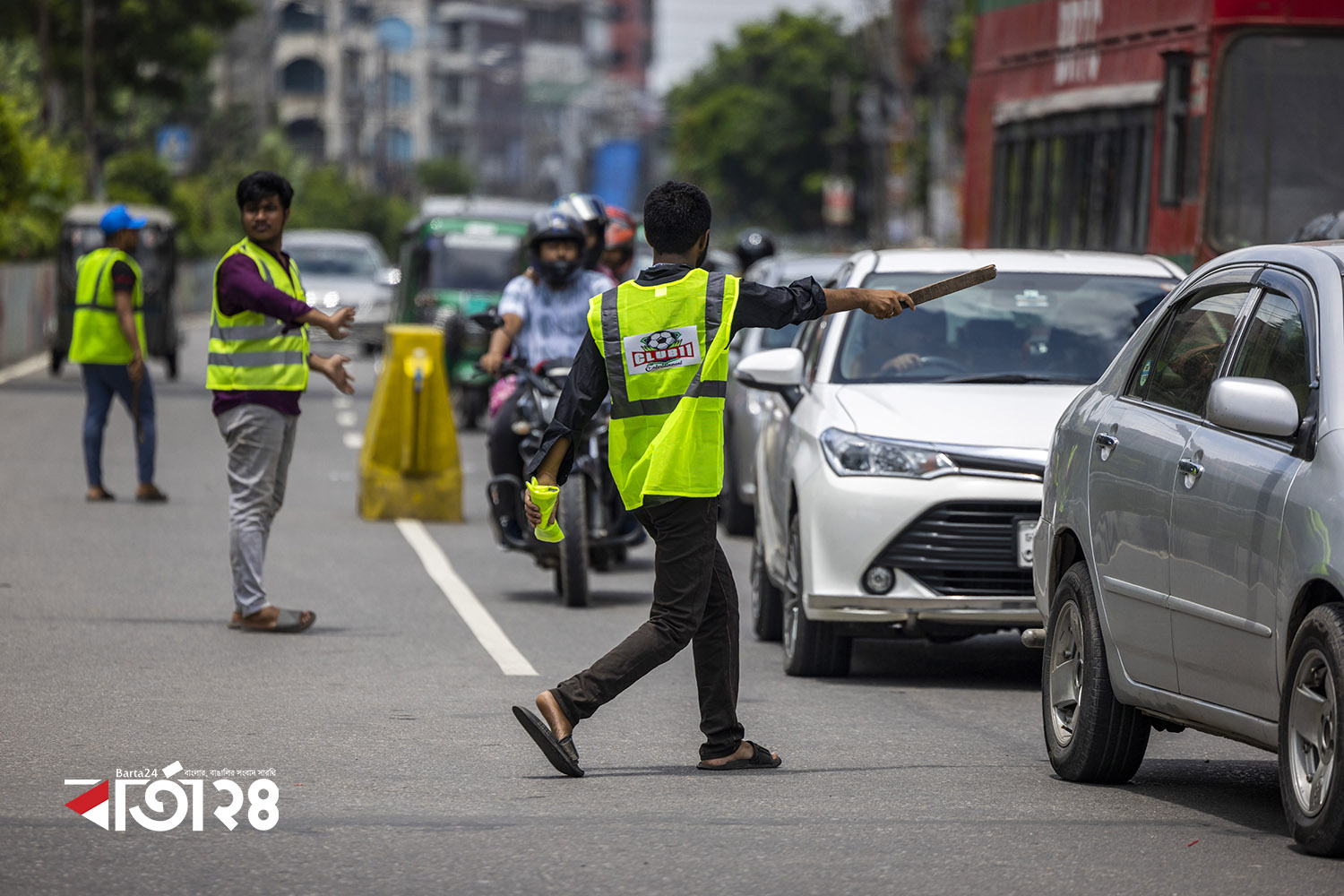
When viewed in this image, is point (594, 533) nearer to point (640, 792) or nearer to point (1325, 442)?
point (640, 792)

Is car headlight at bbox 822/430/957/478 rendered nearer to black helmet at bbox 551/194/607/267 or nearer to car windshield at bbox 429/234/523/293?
black helmet at bbox 551/194/607/267

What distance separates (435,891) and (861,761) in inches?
92.0

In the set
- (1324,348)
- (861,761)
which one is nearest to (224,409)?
(861,761)

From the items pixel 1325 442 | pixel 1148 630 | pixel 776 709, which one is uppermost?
pixel 1325 442

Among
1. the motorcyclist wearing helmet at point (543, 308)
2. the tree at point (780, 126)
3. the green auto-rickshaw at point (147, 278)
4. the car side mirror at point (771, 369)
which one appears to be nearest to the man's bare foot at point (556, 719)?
the car side mirror at point (771, 369)

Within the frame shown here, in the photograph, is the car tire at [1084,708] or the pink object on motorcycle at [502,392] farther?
the pink object on motorcycle at [502,392]

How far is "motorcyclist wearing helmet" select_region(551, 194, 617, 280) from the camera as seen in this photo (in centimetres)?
1263

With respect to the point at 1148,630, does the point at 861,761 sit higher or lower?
lower

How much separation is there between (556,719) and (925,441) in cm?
272

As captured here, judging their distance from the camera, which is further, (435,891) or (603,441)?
(603,441)

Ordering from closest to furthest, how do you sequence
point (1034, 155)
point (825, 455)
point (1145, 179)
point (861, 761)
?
point (861, 761), point (825, 455), point (1145, 179), point (1034, 155)

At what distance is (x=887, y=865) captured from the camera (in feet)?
19.2

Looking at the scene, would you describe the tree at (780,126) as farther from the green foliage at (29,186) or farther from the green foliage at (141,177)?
the green foliage at (29,186)

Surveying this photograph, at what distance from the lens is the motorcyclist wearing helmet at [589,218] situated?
Result: 41.4 feet
